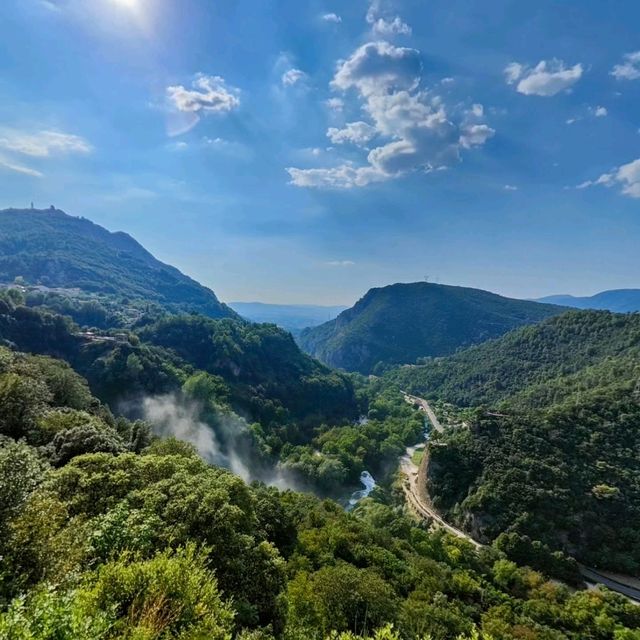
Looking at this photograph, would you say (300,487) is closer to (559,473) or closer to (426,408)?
(559,473)

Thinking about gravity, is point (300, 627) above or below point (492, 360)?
below

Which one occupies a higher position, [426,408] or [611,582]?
[426,408]

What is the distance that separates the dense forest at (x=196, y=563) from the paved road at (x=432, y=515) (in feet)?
19.3

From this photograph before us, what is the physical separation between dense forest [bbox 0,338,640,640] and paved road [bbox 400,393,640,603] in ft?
19.3

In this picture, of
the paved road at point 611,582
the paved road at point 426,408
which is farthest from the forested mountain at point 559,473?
the paved road at point 426,408

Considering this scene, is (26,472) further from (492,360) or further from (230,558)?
(492,360)

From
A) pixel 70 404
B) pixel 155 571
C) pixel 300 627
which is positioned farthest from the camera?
pixel 70 404

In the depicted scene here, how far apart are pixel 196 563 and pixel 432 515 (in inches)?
2319

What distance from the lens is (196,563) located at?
14.9 meters

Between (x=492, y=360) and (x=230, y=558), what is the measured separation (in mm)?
149465

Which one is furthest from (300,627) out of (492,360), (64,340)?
(492,360)

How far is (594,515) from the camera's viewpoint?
172ft

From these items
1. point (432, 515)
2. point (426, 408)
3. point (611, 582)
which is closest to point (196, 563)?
point (611, 582)

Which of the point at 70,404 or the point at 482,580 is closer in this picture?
the point at 482,580
